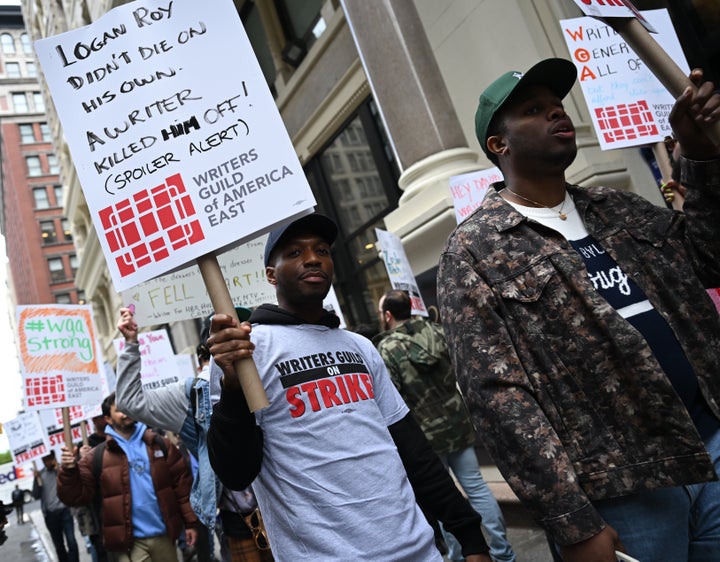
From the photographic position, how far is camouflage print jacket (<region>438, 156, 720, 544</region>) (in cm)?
155

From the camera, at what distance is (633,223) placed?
189 cm

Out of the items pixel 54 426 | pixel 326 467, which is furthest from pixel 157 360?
pixel 326 467

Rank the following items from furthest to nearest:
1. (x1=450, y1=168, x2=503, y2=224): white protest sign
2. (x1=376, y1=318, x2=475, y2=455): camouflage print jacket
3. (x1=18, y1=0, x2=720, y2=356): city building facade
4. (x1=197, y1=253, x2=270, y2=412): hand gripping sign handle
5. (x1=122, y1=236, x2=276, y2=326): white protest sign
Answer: (x1=18, y1=0, x2=720, y2=356): city building facade < (x1=122, y1=236, x2=276, y2=326): white protest sign < (x1=450, y1=168, x2=503, y2=224): white protest sign < (x1=376, y1=318, x2=475, y2=455): camouflage print jacket < (x1=197, y1=253, x2=270, y2=412): hand gripping sign handle

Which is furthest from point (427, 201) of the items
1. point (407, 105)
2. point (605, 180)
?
point (605, 180)

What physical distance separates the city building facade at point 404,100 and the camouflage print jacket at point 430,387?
7.01 feet

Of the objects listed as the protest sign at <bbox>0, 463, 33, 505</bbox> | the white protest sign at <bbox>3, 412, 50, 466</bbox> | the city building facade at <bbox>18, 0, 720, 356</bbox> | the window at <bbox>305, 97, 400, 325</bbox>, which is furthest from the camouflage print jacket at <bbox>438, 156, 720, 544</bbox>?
the protest sign at <bbox>0, 463, 33, 505</bbox>

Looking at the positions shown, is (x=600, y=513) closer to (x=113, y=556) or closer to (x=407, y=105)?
(x=113, y=556)

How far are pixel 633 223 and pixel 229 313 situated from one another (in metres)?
1.27

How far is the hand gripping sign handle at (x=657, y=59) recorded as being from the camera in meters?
1.74

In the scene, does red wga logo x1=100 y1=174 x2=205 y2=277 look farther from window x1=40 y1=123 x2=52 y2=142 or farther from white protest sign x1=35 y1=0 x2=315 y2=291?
window x1=40 y1=123 x2=52 y2=142

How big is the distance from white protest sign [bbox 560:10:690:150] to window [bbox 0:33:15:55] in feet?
282

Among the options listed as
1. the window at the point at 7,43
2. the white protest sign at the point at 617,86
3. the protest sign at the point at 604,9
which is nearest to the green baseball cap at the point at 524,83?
the protest sign at the point at 604,9

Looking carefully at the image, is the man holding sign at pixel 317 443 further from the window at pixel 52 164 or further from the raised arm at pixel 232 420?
the window at pixel 52 164

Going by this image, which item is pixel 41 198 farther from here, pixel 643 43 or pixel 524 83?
pixel 643 43
